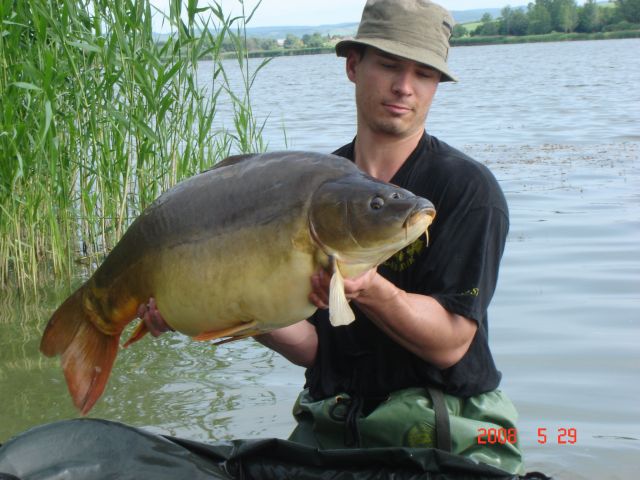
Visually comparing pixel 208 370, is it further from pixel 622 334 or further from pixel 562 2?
pixel 562 2

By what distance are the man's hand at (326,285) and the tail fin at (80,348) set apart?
2.48 ft

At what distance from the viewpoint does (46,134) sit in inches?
197

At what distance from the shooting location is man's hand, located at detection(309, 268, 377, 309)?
2117mm

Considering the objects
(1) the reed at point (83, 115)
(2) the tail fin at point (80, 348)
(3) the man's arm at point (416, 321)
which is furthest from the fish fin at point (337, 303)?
(1) the reed at point (83, 115)

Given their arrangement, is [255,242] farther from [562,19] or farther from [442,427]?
[562,19]

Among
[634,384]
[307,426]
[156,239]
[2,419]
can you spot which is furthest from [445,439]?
[2,419]

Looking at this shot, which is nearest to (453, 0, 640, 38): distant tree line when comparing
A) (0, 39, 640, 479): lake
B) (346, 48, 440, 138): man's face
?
(0, 39, 640, 479): lake

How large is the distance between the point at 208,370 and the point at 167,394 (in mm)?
335

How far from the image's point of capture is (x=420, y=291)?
2.74 m

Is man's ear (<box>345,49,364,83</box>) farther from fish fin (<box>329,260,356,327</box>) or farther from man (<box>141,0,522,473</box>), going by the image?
fish fin (<box>329,260,356,327</box>)

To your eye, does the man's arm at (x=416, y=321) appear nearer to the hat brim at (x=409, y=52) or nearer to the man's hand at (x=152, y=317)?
the man's hand at (x=152, y=317)

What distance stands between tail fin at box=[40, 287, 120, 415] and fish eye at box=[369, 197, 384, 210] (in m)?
0.95

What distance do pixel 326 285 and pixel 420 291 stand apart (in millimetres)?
684

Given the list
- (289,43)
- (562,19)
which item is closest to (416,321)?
(289,43)
